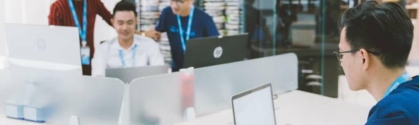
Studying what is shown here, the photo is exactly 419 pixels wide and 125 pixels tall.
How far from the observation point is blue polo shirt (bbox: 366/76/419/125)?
130 cm

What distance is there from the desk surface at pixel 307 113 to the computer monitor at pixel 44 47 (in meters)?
0.31

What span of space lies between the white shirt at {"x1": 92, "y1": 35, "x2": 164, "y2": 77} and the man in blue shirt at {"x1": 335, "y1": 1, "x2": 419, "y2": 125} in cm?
218

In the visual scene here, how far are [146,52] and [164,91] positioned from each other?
1285mm

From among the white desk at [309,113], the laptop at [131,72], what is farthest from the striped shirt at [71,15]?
the white desk at [309,113]

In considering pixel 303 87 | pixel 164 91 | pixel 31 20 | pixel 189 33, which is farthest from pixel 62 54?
pixel 303 87

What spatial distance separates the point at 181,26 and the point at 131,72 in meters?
1.35

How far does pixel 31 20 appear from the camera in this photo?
4.58 metres

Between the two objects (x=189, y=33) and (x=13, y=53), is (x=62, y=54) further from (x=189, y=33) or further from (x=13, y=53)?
(x=189, y=33)

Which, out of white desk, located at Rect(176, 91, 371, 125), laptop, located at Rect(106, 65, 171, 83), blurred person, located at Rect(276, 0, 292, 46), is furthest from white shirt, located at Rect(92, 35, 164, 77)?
blurred person, located at Rect(276, 0, 292, 46)

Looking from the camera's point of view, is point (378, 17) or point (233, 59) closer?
point (378, 17)

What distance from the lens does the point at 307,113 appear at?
8.86 feet

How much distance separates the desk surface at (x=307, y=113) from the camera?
2504mm

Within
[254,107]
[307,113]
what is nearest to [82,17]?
[307,113]

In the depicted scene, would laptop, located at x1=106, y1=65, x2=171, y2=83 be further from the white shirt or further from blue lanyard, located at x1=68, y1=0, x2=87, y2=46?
blue lanyard, located at x1=68, y1=0, x2=87, y2=46
